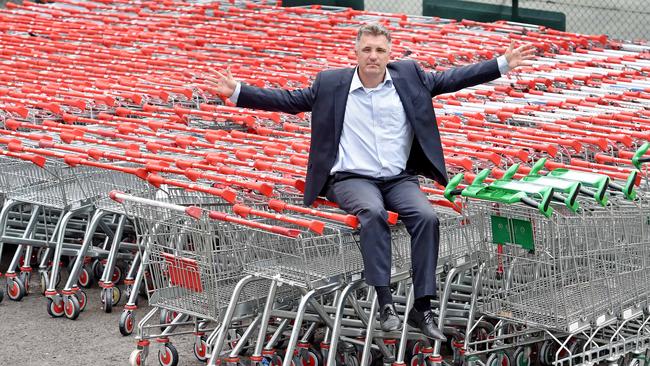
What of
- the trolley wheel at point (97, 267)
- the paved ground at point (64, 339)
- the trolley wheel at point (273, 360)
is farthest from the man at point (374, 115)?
the trolley wheel at point (97, 267)

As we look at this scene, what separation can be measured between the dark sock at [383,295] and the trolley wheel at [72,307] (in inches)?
108

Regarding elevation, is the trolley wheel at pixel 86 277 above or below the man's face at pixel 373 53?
below

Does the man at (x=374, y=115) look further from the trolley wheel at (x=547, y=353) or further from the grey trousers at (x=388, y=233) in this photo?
the trolley wheel at (x=547, y=353)

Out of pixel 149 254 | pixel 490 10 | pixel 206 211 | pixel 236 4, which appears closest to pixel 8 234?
pixel 149 254

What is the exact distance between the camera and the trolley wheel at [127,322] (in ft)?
27.0

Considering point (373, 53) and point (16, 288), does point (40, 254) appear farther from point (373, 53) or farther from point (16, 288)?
point (373, 53)

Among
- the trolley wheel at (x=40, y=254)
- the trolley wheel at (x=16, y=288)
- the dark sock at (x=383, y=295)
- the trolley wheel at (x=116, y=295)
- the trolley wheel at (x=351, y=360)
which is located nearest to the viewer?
the dark sock at (x=383, y=295)

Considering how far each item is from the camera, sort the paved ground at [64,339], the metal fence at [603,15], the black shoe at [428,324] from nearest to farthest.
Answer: the black shoe at [428,324]
the paved ground at [64,339]
the metal fence at [603,15]

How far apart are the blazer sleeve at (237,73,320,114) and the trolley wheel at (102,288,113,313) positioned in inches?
86.0

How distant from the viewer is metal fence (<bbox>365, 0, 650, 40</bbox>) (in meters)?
17.5

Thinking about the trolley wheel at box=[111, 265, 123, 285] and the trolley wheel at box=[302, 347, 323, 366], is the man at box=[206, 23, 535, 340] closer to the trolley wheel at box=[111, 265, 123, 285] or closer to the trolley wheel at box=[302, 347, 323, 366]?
the trolley wheel at box=[302, 347, 323, 366]

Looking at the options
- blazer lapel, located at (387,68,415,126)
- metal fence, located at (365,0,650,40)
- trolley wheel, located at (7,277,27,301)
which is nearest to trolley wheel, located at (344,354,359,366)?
blazer lapel, located at (387,68,415,126)

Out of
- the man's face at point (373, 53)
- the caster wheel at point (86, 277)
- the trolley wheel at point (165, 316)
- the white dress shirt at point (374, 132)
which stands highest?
the man's face at point (373, 53)

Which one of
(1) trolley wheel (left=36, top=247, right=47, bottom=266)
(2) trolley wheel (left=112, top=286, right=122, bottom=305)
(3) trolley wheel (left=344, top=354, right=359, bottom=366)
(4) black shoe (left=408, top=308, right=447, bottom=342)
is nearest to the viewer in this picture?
(4) black shoe (left=408, top=308, right=447, bottom=342)
